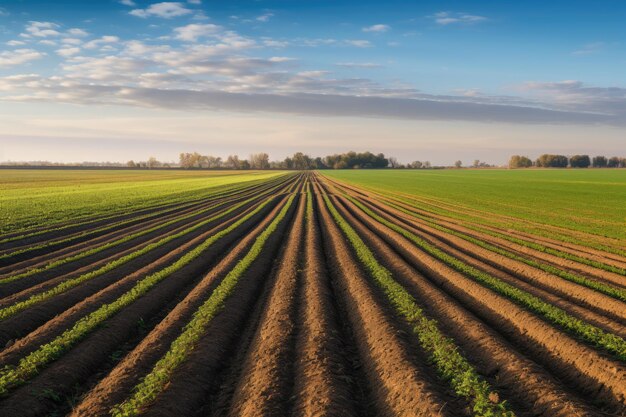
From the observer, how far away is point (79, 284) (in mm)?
14898

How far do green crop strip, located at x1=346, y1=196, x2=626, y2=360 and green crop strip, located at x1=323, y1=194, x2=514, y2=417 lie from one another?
9.96ft

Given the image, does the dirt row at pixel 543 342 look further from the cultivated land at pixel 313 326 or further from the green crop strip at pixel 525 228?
the green crop strip at pixel 525 228

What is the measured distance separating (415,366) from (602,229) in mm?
24369

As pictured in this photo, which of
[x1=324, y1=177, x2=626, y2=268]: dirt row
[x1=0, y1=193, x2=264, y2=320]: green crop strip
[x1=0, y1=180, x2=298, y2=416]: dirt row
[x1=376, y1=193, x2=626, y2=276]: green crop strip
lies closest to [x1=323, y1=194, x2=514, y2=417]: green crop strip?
[x1=0, y1=180, x2=298, y2=416]: dirt row

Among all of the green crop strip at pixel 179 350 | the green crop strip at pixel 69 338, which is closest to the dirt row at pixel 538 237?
the green crop strip at pixel 179 350

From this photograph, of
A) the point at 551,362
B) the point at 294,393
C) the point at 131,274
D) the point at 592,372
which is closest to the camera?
the point at 294,393

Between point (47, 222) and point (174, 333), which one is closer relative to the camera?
point (174, 333)

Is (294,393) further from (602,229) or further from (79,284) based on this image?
(602,229)

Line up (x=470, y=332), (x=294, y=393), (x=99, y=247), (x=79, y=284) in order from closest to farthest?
(x=294, y=393)
(x=470, y=332)
(x=79, y=284)
(x=99, y=247)

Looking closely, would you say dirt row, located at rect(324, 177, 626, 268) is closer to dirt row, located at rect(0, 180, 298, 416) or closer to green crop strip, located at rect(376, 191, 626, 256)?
green crop strip, located at rect(376, 191, 626, 256)

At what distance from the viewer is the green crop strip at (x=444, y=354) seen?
288 inches

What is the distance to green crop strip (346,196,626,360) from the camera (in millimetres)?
9703

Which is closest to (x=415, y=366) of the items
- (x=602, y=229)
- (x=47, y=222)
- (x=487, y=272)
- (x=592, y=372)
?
(x=592, y=372)

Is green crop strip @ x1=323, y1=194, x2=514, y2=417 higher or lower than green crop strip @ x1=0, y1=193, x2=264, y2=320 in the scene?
lower
